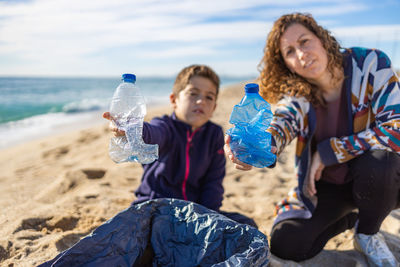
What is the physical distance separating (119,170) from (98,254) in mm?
2189

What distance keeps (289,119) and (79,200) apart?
2017 millimetres

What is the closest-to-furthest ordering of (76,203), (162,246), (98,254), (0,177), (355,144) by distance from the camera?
(98,254)
(162,246)
(355,144)
(76,203)
(0,177)

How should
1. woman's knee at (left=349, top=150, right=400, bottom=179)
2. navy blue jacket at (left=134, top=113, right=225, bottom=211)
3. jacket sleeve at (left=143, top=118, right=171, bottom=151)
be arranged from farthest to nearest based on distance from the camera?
navy blue jacket at (left=134, top=113, right=225, bottom=211) → woman's knee at (left=349, top=150, right=400, bottom=179) → jacket sleeve at (left=143, top=118, right=171, bottom=151)

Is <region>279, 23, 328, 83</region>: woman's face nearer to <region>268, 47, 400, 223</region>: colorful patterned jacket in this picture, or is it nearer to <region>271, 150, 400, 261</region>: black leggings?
<region>268, 47, 400, 223</region>: colorful patterned jacket

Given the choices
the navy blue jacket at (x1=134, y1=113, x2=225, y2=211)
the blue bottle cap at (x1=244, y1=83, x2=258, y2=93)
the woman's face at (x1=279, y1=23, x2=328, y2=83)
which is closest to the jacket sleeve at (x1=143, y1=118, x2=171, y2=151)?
the navy blue jacket at (x1=134, y1=113, x2=225, y2=211)

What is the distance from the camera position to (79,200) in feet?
9.53

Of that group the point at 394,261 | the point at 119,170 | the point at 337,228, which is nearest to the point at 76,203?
the point at 119,170

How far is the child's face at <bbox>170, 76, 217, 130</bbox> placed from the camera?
2.44m

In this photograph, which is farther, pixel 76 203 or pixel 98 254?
pixel 76 203

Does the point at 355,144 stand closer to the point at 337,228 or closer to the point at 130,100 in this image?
the point at 337,228

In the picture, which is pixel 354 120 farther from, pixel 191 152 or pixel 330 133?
pixel 191 152

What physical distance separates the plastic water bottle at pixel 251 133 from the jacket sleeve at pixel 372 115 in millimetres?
842

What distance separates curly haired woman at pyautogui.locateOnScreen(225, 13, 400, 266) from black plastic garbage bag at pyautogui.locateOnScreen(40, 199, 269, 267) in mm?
552

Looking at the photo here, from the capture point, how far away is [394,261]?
6.70ft
